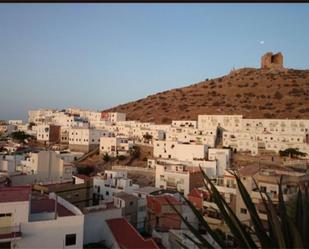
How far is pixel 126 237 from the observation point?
5.22m

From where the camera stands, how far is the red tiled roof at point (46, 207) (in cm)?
452

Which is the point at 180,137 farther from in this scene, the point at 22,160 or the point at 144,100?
the point at 144,100

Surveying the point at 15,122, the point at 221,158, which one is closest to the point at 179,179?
the point at 221,158

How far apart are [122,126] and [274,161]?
28.9ft

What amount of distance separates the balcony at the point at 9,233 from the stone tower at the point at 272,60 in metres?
32.2

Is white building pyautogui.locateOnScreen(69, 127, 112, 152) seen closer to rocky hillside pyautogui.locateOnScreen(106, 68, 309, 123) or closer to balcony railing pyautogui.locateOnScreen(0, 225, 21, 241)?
rocky hillside pyautogui.locateOnScreen(106, 68, 309, 123)

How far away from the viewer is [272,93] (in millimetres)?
26672

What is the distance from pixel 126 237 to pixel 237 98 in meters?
23.1

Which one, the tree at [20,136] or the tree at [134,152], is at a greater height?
the tree at [20,136]

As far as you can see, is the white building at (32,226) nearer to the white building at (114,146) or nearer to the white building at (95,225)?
the white building at (95,225)

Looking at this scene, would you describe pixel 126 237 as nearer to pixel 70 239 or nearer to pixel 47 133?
pixel 70 239

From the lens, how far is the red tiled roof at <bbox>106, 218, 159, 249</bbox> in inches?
194

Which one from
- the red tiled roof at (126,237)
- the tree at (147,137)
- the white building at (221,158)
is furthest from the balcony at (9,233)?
the tree at (147,137)

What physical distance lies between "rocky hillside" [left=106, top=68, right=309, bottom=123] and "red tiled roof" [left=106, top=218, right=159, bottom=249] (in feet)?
57.4
